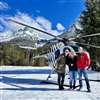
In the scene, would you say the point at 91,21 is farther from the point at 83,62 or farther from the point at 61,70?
the point at 83,62

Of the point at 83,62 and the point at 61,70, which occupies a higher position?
the point at 83,62

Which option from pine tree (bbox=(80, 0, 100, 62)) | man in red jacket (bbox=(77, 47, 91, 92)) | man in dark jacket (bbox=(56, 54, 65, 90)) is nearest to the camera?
man in red jacket (bbox=(77, 47, 91, 92))

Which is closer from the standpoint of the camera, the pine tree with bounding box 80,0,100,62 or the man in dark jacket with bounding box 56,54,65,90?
the man in dark jacket with bounding box 56,54,65,90

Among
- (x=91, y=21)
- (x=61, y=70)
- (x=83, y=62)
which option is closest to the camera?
(x=83, y=62)

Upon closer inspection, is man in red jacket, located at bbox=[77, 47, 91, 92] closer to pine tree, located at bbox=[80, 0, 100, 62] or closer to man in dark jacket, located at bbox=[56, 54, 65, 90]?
man in dark jacket, located at bbox=[56, 54, 65, 90]

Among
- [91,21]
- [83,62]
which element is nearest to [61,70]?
[83,62]

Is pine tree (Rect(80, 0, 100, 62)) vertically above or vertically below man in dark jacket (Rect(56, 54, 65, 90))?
above

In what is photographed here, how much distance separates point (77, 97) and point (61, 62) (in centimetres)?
333

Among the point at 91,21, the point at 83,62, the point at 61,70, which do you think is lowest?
the point at 61,70

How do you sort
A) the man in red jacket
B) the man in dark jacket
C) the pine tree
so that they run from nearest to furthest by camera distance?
the man in red jacket, the man in dark jacket, the pine tree

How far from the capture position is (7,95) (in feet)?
50.3

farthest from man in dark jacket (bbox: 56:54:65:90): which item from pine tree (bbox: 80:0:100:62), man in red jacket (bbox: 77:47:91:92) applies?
pine tree (bbox: 80:0:100:62)

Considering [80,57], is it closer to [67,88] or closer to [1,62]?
[67,88]

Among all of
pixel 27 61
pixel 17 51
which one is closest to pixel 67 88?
pixel 27 61
